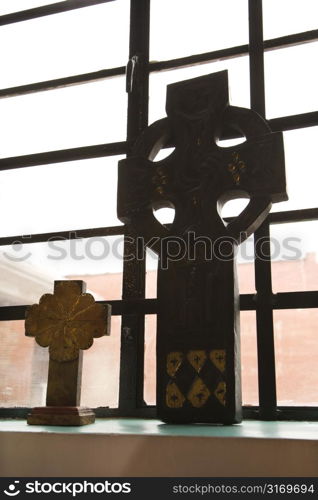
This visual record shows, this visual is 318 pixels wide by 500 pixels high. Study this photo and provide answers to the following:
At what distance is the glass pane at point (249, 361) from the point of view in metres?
1.50

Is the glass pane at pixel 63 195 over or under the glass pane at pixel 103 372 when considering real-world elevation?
over

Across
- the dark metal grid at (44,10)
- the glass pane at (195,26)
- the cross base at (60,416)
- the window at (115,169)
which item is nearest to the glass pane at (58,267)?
the window at (115,169)

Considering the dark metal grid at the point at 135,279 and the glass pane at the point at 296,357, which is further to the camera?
the dark metal grid at the point at 135,279

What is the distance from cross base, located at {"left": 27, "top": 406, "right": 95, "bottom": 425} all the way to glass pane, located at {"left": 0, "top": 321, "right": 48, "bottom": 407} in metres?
0.42

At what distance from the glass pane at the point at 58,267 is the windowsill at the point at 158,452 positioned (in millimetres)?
682

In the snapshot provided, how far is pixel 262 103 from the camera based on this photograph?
1.69 metres

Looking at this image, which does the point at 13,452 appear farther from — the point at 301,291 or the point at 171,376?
the point at 301,291

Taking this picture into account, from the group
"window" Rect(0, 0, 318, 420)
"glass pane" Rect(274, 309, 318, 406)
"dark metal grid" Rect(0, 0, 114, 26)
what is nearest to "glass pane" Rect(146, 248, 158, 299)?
"window" Rect(0, 0, 318, 420)

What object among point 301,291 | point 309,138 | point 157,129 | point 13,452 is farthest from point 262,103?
point 13,452

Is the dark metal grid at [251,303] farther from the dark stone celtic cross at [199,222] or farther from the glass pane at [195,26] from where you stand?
the glass pane at [195,26]

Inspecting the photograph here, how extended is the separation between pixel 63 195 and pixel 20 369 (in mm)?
618

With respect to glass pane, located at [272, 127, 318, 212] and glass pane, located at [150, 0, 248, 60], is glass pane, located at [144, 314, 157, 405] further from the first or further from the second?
glass pane, located at [150, 0, 248, 60]

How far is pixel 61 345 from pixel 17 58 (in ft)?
4.40

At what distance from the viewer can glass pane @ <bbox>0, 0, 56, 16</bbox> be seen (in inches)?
87.4
